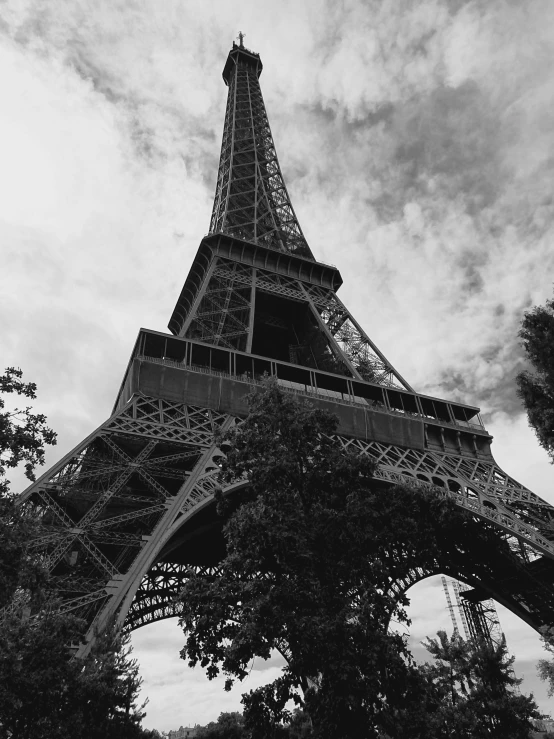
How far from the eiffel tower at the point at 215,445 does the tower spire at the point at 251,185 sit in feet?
1.19

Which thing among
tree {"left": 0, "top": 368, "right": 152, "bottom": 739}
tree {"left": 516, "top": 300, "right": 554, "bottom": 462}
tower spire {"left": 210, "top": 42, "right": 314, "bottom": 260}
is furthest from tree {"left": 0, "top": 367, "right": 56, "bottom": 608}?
tower spire {"left": 210, "top": 42, "right": 314, "bottom": 260}

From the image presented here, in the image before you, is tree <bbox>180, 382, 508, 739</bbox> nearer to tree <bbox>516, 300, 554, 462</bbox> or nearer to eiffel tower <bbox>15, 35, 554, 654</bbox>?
eiffel tower <bbox>15, 35, 554, 654</bbox>

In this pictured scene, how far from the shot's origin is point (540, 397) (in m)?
15.0

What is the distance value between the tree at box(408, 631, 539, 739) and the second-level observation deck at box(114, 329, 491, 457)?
10.8 m

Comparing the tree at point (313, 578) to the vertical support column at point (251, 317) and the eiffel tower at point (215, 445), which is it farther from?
the vertical support column at point (251, 317)

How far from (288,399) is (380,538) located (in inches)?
166

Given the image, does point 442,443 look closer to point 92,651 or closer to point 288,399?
point 288,399

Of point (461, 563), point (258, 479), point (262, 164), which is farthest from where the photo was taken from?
point (262, 164)

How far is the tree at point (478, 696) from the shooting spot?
21938mm

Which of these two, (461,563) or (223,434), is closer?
(223,434)

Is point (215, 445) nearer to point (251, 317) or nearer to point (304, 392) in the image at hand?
point (304, 392)

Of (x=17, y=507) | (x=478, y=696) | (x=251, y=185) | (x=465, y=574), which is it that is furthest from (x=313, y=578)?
(x=251, y=185)

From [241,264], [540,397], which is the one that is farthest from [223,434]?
[241,264]

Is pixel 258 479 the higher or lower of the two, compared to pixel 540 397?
lower
